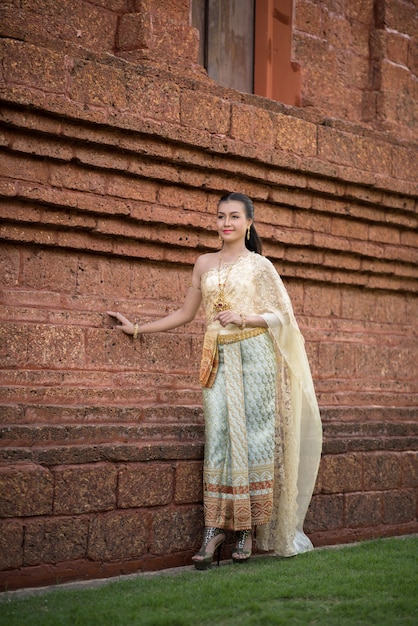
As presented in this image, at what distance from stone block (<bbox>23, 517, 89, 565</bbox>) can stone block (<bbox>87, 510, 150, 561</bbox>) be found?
0.07 metres

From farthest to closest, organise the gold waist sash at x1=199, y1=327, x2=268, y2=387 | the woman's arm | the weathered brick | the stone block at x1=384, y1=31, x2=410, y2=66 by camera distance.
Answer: the stone block at x1=384, y1=31, x2=410, y2=66, the weathered brick, the woman's arm, the gold waist sash at x1=199, y1=327, x2=268, y2=387

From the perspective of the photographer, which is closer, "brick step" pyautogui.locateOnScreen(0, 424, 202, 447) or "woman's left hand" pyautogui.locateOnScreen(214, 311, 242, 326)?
"brick step" pyautogui.locateOnScreen(0, 424, 202, 447)

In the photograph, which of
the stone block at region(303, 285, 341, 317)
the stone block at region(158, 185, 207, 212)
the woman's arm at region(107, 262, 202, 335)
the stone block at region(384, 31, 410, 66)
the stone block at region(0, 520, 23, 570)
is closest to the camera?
Result: the stone block at region(0, 520, 23, 570)

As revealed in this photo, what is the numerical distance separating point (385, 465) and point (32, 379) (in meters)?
2.94

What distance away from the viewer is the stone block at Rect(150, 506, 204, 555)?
595 centimetres

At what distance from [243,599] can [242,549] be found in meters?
1.02

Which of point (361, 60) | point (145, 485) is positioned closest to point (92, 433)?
point (145, 485)

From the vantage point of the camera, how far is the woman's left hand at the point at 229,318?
5950 millimetres

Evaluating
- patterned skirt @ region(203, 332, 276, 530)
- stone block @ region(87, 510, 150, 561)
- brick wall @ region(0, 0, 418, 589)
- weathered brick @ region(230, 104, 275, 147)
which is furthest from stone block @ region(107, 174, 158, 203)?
stone block @ region(87, 510, 150, 561)

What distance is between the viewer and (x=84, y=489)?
18.3 ft

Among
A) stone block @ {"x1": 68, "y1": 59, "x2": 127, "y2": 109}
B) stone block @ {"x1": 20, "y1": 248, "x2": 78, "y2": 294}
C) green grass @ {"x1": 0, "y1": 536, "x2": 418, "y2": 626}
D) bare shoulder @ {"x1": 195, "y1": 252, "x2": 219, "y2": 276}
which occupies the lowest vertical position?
green grass @ {"x1": 0, "y1": 536, "x2": 418, "y2": 626}

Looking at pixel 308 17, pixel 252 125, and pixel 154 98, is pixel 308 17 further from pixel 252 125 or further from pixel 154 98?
pixel 154 98

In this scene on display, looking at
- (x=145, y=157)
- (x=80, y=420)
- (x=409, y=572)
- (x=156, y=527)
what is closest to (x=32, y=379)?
(x=80, y=420)

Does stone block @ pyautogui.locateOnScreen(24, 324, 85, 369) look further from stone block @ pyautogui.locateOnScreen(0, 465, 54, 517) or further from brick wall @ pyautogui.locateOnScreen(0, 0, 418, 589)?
stone block @ pyautogui.locateOnScreen(0, 465, 54, 517)
